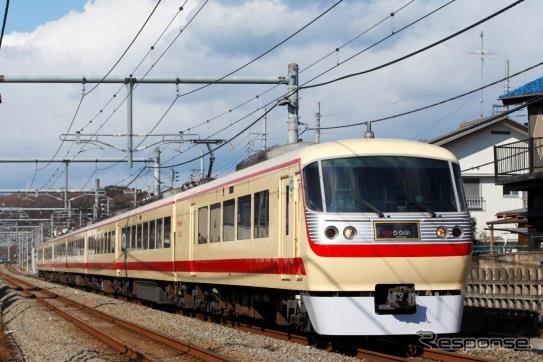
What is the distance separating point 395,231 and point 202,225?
6.62m

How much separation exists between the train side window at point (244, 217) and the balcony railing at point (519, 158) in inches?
390

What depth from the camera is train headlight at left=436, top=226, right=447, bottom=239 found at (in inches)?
419

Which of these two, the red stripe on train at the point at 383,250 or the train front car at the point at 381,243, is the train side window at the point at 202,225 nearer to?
the train front car at the point at 381,243

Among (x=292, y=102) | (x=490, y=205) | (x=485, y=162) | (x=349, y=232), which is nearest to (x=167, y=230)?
(x=292, y=102)

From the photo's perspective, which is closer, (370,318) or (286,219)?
(370,318)

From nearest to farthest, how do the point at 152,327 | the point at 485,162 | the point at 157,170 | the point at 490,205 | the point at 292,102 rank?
the point at 152,327, the point at 292,102, the point at 157,170, the point at 485,162, the point at 490,205

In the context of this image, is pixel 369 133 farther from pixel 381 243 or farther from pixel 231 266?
pixel 231 266

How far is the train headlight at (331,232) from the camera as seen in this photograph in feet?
34.2

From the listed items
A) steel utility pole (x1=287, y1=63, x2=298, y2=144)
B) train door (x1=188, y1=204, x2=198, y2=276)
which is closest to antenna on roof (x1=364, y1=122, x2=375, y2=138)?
steel utility pole (x1=287, y1=63, x2=298, y2=144)

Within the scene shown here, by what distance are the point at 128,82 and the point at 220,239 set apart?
5933 mm

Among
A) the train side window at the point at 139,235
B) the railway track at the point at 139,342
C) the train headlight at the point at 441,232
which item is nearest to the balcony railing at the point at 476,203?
the train side window at the point at 139,235

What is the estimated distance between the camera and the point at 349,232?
10.4 m

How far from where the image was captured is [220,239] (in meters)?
15.0

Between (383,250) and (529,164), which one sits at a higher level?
(529,164)
